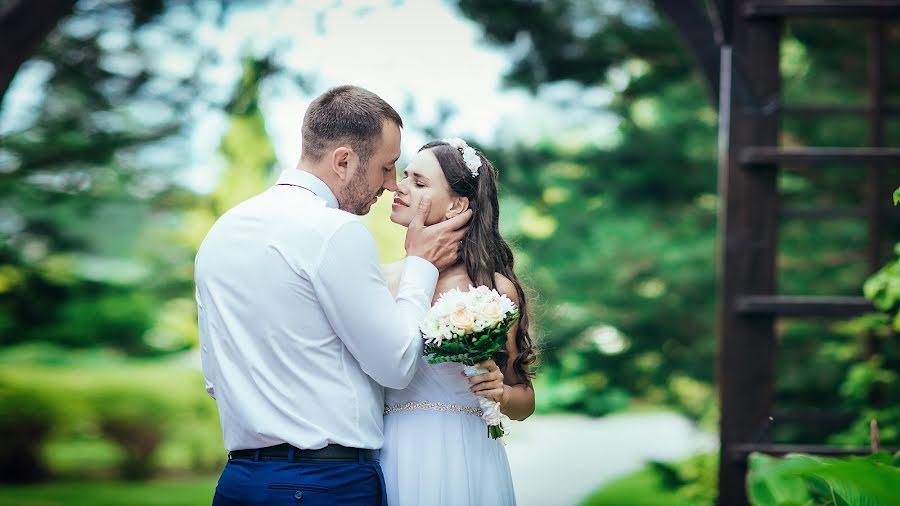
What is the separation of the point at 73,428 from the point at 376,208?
406 cm

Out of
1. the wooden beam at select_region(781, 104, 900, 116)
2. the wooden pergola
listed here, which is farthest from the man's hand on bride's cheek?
the wooden beam at select_region(781, 104, 900, 116)

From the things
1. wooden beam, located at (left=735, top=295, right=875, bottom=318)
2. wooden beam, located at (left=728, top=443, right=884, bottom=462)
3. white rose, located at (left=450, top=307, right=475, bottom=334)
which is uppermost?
wooden beam, located at (left=735, top=295, right=875, bottom=318)

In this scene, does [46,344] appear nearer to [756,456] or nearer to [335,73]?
[335,73]

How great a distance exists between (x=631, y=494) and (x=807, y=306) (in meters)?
8.22

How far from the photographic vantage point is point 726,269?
398cm

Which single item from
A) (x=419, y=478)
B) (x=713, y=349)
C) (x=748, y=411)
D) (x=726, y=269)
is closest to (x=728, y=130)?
(x=726, y=269)

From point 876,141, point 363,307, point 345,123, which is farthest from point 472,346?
point 876,141

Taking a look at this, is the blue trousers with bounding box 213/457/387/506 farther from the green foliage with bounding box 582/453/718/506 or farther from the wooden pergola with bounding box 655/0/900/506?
the green foliage with bounding box 582/453/718/506

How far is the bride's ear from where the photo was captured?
9.37ft

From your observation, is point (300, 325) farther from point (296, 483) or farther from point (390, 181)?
point (390, 181)

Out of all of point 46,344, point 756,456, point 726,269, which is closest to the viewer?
point 756,456

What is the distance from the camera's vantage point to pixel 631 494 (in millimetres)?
11594

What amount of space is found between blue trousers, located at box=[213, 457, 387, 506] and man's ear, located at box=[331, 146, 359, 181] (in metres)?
0.70

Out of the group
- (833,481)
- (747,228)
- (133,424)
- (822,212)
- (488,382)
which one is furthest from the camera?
(133,424)
